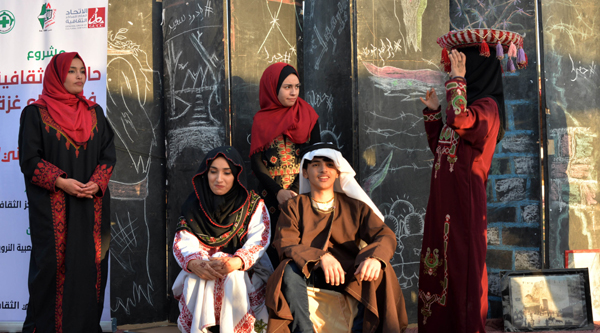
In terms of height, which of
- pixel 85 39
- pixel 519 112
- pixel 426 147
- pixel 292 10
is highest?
pixel 292 10

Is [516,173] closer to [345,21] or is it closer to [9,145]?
[345,21]

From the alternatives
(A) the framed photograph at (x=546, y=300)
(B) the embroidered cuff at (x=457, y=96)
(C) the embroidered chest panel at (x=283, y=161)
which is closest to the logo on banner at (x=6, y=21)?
(C) the embroidered chest panel at (x=283, y=161)

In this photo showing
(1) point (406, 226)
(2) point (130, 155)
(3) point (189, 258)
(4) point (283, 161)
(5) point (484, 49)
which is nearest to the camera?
(5) point (484, 49)

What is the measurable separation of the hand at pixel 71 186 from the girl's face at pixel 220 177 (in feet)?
2.84

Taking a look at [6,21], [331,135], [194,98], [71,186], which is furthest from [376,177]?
[6,21]

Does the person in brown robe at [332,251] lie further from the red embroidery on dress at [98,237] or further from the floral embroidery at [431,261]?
the red embroidery on dress at [98,237]

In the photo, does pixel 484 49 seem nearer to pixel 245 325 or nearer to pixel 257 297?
pixel 257 297

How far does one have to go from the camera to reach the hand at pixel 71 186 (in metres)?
3.39

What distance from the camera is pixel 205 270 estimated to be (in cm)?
306

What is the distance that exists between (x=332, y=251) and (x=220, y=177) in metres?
0.88

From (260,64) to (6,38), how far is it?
2.12m

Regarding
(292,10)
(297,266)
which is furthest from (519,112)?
(297,266)

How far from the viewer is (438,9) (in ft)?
14.2

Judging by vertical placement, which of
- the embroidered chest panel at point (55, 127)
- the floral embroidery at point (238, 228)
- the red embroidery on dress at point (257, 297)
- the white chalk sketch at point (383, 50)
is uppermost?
the white chalk sketch at point (383, 50)
